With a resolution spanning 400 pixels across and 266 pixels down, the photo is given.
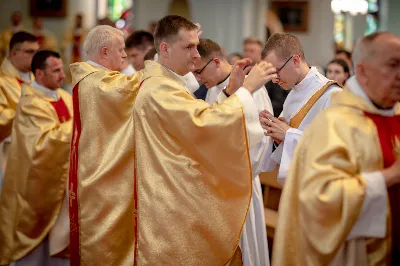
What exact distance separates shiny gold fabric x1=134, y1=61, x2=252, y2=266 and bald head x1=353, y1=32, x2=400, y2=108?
1.03 meters

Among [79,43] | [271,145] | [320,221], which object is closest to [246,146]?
[271,145]

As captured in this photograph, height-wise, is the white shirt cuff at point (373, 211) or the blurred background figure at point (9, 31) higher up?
the white shirt cuff at point (373, 211)

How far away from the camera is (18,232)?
5621 mm

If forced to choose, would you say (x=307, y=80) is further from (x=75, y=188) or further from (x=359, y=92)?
(x=75, y=188)

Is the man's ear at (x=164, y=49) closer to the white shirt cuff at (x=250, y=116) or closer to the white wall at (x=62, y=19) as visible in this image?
the white shirt cuff at (x=250, y=116)

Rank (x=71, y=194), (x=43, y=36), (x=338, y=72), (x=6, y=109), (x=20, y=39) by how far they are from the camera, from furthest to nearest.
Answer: (x=43, y=36)
(x=20, y=39)
(x=338, y=72)
(x=6, y=109)
(x=71, y=194)

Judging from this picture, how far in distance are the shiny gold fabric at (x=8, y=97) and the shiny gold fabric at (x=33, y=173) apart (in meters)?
0.60

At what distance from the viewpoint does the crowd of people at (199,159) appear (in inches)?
109

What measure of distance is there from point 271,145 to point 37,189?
228 centimetres

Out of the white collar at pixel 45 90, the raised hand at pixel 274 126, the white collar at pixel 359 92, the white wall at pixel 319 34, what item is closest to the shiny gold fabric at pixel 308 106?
the raised hand at pixel 274 126

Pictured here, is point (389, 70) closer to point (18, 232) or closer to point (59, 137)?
point (59, 137)

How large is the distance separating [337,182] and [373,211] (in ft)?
0.66

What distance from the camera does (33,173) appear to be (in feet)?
18.3

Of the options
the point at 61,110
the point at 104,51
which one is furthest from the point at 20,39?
the point at 104,51
